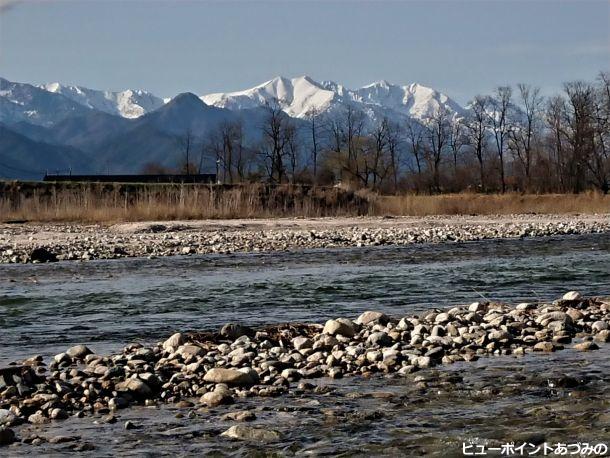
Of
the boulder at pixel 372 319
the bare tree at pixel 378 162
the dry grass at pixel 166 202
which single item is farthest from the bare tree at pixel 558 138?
the boulder at pixel 372 319

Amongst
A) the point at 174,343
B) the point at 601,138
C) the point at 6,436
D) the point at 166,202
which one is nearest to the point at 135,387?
the point at 6,436

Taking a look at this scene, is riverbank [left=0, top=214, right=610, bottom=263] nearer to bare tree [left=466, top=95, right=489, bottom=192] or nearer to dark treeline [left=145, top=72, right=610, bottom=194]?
dark treeline [left=145, top=72, right=610, bottom=194]

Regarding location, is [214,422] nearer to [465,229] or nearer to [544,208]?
[465,229]

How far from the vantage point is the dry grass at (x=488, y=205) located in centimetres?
4997

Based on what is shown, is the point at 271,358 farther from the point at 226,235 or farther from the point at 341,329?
the point at 226,235

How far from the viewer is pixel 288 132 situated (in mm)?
111375

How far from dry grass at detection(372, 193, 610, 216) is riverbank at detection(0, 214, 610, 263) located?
7955 millimetres

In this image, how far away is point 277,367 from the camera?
8.70 meters

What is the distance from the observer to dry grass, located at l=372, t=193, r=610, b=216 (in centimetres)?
4997

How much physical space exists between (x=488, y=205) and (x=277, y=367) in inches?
1854

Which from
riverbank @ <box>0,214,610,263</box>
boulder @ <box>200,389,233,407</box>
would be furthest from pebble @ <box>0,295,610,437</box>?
riverbank @ <box>0,214,610,263</box>

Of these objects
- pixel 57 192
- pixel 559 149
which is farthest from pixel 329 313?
pixel 559 149

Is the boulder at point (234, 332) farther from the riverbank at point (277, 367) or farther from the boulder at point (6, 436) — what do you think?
the boulder at point (6, 436)

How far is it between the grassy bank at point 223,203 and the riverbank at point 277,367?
27697mm
